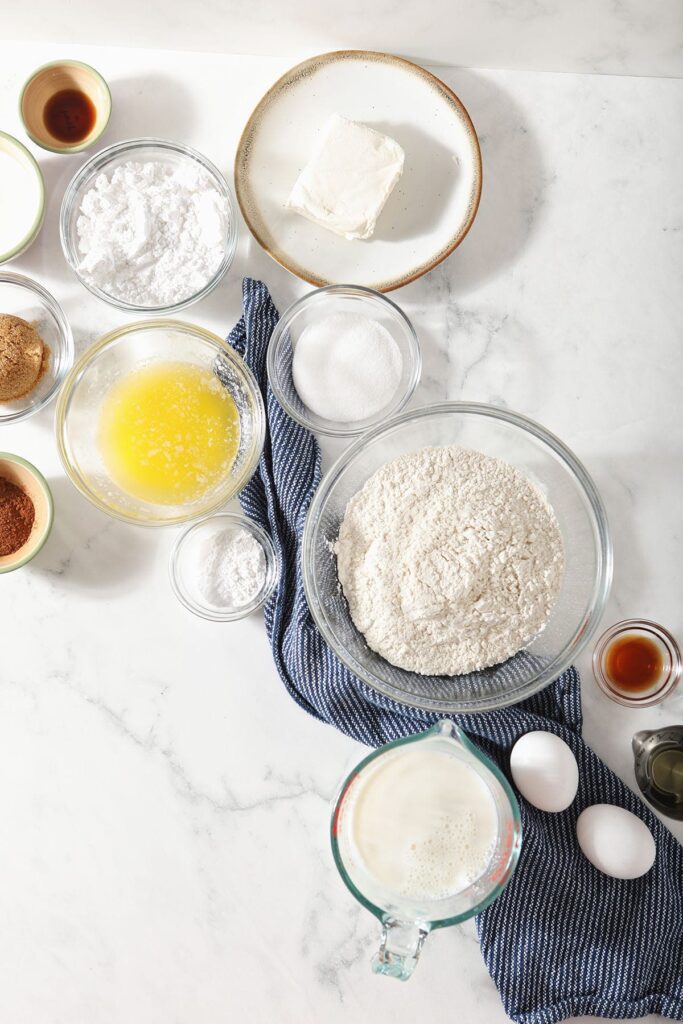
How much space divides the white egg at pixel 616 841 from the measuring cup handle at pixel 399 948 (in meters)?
0.36

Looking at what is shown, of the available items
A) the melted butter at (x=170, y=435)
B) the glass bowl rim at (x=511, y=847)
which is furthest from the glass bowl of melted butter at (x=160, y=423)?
the glass bowl rim at (x=511, y=847)

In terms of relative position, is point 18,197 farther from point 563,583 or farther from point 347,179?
point 563,583

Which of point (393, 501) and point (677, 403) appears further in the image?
point (677, 403)

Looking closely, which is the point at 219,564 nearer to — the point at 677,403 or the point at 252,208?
the point at 252,208

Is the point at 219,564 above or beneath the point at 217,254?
beneath

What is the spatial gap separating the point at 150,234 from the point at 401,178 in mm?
479

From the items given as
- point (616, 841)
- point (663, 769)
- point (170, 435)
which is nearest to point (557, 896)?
point (616, 841)

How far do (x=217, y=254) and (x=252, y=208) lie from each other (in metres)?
0.12

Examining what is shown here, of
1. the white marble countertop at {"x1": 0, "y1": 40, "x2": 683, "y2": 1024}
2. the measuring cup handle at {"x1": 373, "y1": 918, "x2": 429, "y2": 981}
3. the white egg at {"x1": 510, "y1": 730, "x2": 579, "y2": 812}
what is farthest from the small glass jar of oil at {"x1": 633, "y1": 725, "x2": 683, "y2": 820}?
the measuring cup handle at {"x1": 373, "y1": 918, "x2": 429, "y2": 981}

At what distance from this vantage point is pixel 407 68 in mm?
1601

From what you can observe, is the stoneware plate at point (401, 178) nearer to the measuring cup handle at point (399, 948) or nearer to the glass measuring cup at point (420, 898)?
the glass measuring cup at point (420, 898)

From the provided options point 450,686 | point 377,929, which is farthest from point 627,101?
point 377,929

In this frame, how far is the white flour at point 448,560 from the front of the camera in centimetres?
142

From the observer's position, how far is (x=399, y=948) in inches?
53.2
